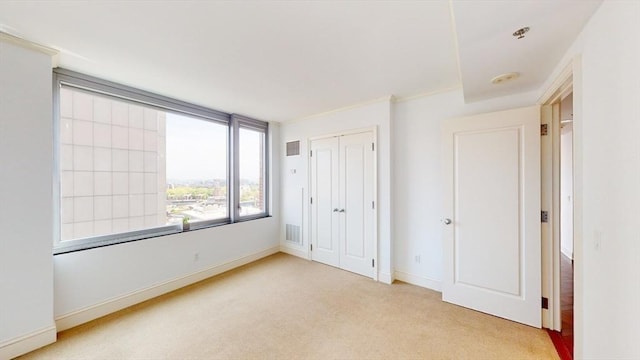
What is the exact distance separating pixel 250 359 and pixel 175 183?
2440 millimetres

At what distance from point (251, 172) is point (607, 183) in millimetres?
4079

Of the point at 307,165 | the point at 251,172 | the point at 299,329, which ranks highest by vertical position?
the point at 307,165

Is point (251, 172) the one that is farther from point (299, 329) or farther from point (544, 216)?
point (544, 216)

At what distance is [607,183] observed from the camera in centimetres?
119

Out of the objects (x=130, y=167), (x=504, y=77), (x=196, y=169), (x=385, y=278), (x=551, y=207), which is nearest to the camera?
(x=504, y=77)

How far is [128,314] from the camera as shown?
2467mm

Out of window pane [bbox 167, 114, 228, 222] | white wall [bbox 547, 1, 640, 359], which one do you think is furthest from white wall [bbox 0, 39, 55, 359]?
white wall [bbox 547, 1, 640, 359]

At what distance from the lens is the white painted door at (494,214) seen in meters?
2.27

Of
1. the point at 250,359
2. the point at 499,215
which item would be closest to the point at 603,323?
the point at 499,215

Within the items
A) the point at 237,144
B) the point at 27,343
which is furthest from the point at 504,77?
the point at 27,343

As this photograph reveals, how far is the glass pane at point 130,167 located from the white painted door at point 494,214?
331 centimetres

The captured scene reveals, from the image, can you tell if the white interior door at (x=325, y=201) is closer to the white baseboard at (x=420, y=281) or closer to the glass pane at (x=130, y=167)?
the white baseboard at (x=420, y=281)

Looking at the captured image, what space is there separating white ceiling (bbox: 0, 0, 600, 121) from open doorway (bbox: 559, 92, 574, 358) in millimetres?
1046

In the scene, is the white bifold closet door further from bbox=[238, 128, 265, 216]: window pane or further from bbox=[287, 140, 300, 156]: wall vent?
bbox=[238, 128, 265, 216]: window pane
